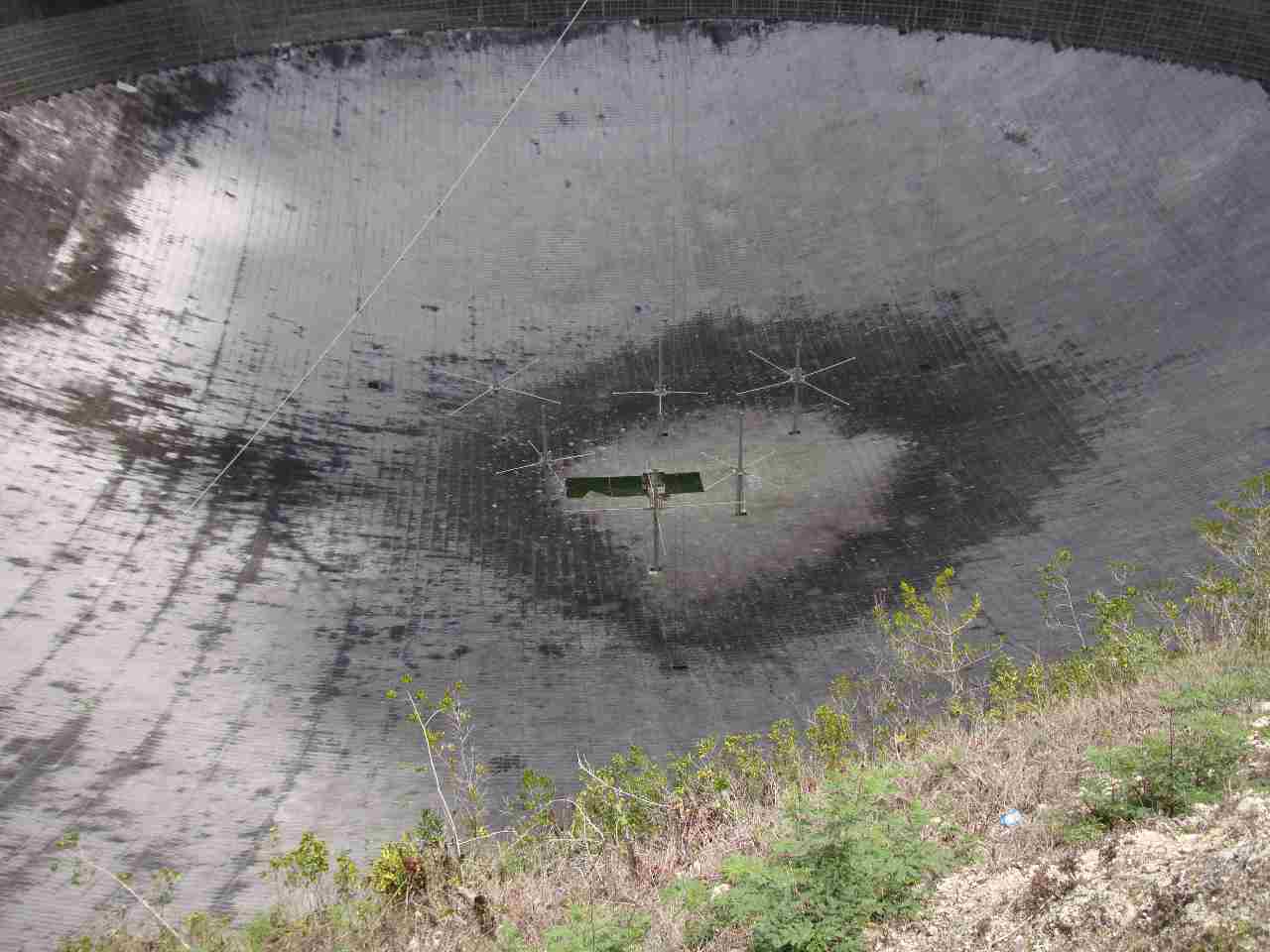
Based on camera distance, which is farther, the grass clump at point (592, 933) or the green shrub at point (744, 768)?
the green shrub at point (744, 768)

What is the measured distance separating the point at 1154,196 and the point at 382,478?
387 inches

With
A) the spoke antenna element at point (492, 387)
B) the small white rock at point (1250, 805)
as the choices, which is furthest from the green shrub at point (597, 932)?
the spoke antenna element at point (492, 387)

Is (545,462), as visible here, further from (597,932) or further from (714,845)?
(597,932)

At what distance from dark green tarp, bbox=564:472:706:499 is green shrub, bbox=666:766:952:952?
269 inches

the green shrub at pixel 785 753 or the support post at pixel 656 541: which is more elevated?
the support post at pixel 656 541

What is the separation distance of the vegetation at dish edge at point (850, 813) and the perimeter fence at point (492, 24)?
27.6 feet

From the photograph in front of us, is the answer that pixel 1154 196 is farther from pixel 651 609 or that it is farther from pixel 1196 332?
pixel 651 609

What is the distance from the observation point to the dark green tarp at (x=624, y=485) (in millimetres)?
12266

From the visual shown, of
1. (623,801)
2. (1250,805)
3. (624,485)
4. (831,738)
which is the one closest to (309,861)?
(623,801)

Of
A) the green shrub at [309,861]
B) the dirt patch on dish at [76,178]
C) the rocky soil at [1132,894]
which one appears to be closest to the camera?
the rocky soil at [1132,894]

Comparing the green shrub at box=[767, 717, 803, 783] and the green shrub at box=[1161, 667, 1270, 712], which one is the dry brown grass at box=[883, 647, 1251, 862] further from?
the green shrub at box=[767, 717, 803, 783]

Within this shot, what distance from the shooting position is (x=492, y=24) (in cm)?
1700

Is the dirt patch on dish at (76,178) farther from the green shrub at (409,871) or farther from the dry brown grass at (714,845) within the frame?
the dry brown grass at (714,845)

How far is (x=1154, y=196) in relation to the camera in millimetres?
14172
